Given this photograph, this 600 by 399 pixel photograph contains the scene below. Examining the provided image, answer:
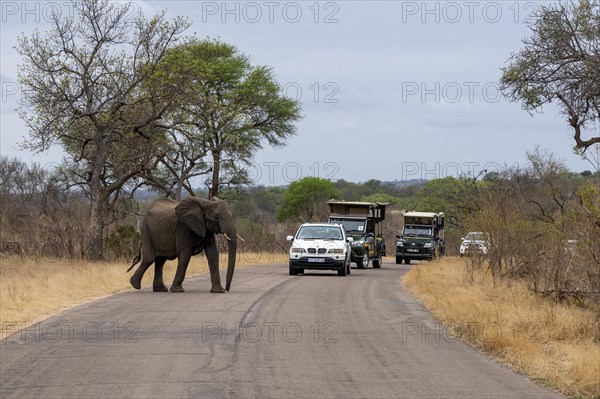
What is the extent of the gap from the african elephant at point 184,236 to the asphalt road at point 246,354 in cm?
271

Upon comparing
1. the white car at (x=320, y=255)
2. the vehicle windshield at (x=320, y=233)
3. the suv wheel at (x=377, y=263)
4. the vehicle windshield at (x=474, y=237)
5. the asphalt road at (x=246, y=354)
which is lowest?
the asphalt road at (x=246, y=354)

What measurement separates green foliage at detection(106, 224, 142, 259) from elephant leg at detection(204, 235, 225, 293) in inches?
517

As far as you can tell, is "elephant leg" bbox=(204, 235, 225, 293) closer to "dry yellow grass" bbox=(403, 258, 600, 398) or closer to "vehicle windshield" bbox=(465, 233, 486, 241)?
"dry yellow grass" bbox=(403, 258, 600, 398)

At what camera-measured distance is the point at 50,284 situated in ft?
Answer: 79.6

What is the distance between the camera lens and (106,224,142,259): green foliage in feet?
123

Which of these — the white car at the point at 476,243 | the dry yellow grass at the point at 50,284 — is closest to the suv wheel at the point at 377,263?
the dry yellow grass at the point at 50,284

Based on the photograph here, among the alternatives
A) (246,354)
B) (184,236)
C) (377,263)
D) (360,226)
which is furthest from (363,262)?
(246,354)

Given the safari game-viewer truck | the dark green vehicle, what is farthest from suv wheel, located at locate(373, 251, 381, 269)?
the safari game-viewer truck

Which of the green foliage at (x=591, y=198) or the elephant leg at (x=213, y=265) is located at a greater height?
the green foliage at (x=591, y=198)

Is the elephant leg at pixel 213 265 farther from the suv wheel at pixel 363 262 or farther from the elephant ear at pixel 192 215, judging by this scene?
the suv wheel at pixel 363 262

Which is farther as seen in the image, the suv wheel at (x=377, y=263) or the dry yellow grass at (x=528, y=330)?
the suv wheel at (x=377, y=263)

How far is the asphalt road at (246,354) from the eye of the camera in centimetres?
1070

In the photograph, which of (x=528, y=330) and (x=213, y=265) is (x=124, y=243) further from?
(x=528, y=330)

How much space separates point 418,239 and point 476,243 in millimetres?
22304
